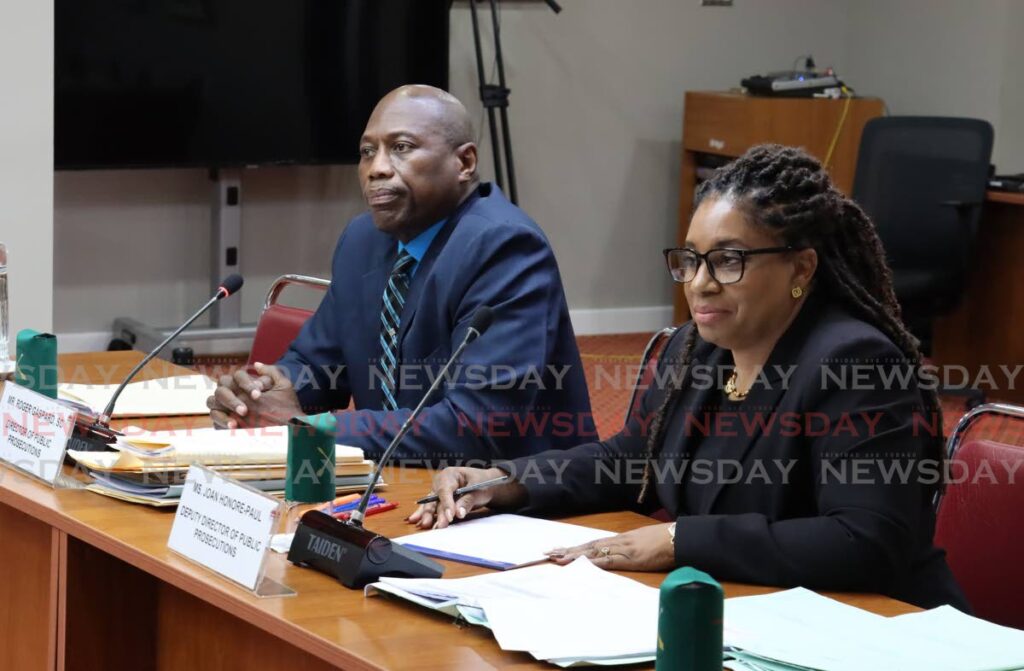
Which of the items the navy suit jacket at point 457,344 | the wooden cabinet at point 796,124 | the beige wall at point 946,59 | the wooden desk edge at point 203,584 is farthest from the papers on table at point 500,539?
the beige wall at point 946,59

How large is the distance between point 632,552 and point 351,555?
368mm

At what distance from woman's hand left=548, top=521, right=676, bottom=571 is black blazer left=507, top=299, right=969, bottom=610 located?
0.02 m

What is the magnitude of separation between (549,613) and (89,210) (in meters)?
4.87

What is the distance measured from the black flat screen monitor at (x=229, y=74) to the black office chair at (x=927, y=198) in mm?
1938

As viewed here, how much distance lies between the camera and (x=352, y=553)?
1.78 meters

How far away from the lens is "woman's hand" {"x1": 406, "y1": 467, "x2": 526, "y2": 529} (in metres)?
2.07

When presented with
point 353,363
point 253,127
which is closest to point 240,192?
point 253,127

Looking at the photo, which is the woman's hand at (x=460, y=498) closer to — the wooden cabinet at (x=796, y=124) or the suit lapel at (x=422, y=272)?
the suit lapel at (x=422, y=272)

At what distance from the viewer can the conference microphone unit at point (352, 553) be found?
1.77 metres

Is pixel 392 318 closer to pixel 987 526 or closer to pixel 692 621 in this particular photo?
pixel 987 526

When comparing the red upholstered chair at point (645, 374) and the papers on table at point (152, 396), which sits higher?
the red upholstered chair at point (645, 374)

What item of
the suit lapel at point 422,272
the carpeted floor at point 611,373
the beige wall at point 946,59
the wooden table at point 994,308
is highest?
the beige wall at point 946,59

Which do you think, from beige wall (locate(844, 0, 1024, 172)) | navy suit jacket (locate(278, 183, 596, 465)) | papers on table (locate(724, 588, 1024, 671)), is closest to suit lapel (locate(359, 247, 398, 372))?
navy suit jacket (locate(278, 183, 596, 465))

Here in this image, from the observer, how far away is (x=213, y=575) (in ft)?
5.93
